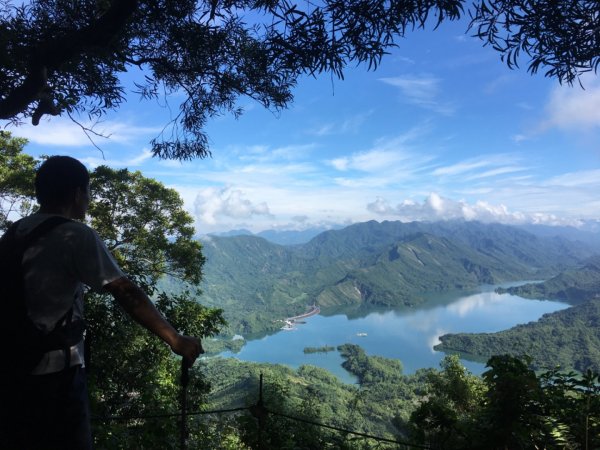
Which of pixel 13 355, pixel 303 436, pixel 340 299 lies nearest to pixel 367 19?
pixel 13 355

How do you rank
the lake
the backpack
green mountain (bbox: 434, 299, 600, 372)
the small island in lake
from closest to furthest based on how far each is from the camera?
1. the backpack
2. green mountain (bbox: 434, 299, 600, 372)
3. the lake
4. the small island in lake

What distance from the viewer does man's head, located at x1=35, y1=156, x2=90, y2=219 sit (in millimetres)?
1320

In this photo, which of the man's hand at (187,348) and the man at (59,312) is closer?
the man at (59,312)

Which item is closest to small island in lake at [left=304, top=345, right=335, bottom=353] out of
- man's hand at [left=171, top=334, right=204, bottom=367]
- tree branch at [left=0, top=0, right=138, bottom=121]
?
tree branch at [left=0, top=0, right=138, bottom=121]

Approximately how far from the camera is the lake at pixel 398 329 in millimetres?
75000

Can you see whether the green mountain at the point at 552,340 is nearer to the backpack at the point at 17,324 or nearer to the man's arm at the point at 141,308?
the man's arm at the point at 141,308

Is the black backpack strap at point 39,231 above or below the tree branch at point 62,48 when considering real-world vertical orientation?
below

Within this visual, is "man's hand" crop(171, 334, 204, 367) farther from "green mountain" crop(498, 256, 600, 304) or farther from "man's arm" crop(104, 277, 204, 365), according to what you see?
"green mountain" crop(498, 256, 600, 304)

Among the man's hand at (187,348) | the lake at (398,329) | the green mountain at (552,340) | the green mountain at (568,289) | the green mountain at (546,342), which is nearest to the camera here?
the man's hand at (187,348)

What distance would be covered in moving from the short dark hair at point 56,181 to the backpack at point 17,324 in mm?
176

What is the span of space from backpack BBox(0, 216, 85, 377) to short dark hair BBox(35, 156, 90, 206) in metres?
0.18

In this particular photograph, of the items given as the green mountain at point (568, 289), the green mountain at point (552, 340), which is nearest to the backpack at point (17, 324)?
the green mountain at point (552, 340)

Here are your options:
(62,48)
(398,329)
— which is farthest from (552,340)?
(62,48)

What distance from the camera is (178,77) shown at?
385 cm
